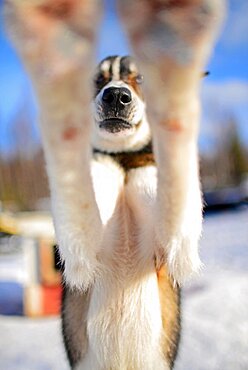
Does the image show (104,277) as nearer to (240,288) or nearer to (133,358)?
(133,358)

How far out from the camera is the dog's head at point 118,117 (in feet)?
5.56

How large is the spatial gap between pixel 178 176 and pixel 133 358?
732 mm

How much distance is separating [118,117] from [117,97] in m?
0.07

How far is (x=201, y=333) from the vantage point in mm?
3807

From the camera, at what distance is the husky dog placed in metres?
1.00

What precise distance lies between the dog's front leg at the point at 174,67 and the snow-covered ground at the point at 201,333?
1.46 meters

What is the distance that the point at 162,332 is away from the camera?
1736 millimetres

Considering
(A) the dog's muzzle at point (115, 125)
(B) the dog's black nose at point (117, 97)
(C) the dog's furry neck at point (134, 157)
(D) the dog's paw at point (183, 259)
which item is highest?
(B) the dog's black nose at point (117, 97)

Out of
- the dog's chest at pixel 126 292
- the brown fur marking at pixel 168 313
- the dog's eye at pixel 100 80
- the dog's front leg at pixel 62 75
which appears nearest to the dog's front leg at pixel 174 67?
the dog's front leg at pixel 62 75

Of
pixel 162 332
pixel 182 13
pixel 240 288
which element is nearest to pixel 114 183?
pixel 162 332

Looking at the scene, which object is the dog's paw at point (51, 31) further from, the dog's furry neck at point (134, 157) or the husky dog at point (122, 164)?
the dog's furry neck at point (134, 157)

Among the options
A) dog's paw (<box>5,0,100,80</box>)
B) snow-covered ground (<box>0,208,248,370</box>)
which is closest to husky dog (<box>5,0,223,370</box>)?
dog's paw (<box>5,0,100,80</box>)

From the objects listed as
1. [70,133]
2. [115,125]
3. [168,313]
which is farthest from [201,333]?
[70,133]

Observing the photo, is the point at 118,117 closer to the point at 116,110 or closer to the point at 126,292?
the point at 116,110
